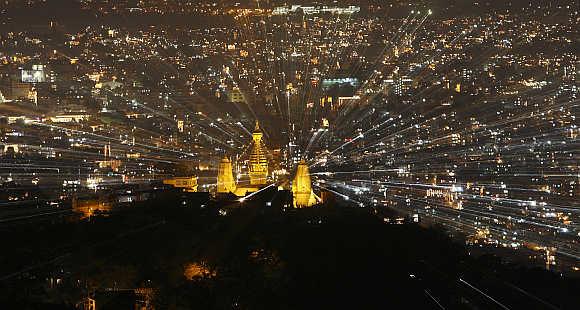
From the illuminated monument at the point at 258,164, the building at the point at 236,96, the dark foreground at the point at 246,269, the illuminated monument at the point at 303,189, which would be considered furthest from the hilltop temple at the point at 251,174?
the building at the point at 236,96

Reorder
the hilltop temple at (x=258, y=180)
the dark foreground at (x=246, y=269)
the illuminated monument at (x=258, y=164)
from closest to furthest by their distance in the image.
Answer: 1. the dark foreground at (x=246, y=269)
2. the hilltop temple at (x=258, y=180)
3. the illuminated monument at (x=258, y=164)

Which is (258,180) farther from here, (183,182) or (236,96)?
(236,96)

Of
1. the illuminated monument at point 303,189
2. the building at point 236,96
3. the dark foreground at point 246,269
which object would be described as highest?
the building at point 236,96

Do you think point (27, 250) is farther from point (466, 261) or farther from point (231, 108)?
point (231, 108)

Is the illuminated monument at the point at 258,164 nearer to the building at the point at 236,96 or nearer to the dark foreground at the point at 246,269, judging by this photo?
the dark foreground at the point at 246,269

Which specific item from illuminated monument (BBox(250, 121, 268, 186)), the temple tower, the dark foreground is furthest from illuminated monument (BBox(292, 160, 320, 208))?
the dark foreground

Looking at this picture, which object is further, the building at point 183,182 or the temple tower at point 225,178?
the building at point 183,182
